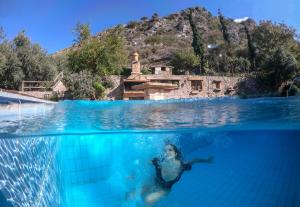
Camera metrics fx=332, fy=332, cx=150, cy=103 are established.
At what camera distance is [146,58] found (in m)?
64.3

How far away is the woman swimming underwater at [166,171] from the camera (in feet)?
26.9

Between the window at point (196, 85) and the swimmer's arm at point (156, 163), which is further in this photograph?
the window at point (196, 85)

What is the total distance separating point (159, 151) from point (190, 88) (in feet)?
101

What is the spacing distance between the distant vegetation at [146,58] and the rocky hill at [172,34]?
315 millimetres

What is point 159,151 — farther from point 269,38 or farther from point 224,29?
point 224,29

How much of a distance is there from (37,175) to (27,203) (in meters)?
1.17

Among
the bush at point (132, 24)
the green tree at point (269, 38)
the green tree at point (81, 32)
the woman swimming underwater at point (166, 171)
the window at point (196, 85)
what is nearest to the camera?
the woman swimming underwater at point (166, 171)

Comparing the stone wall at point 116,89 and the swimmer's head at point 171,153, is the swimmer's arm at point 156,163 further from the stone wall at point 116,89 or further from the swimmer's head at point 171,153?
A: the stone wall at point 116,89

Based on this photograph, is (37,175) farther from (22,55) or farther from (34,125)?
(22,55)

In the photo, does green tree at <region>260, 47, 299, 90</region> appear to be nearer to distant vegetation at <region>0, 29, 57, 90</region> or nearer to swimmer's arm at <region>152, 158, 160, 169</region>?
distant vegetation at <region>0, 29, 57, 90</region>

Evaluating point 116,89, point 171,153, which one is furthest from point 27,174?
point 116,89

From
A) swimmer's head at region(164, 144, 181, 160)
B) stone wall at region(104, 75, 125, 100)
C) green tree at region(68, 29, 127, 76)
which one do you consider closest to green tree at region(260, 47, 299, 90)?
stone wall at region(104, 75, 125, 100)

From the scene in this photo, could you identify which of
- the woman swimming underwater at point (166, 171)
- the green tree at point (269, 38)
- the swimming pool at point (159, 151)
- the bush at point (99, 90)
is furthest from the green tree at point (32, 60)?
the woman swimming underwater at point (166, 171)

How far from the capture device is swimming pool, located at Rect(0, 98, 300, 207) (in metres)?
8.41
